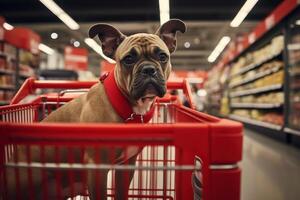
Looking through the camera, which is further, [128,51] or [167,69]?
[167,69]

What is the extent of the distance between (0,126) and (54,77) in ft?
26.5

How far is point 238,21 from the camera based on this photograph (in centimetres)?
952

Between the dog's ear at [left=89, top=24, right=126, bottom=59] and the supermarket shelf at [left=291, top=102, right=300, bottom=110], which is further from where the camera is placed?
the supermarket shelf at [left=291, top=102, right=300, bottom=110]

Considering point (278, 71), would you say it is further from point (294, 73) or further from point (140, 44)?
point (140, 44)

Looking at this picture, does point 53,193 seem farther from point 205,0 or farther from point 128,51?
point 205,0

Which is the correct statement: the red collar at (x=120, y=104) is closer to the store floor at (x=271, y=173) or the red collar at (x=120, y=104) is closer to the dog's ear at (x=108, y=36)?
the dog's ear at (x=108, y=36)

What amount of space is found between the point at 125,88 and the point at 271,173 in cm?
263

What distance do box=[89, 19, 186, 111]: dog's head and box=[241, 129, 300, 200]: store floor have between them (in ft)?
5.13

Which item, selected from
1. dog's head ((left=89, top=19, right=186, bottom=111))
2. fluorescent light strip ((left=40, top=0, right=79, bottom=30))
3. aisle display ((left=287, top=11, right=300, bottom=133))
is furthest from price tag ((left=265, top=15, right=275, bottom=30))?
dog's head ((left=89, top=19, right=186, bottom=111))

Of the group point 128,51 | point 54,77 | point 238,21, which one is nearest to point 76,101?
point 128,51

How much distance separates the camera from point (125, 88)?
5.45 ft

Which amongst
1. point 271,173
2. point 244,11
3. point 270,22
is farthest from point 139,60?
point 244,11

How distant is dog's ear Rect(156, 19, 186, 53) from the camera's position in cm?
182

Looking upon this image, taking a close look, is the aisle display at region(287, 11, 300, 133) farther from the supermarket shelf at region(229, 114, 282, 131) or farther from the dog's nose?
the dog's nose
